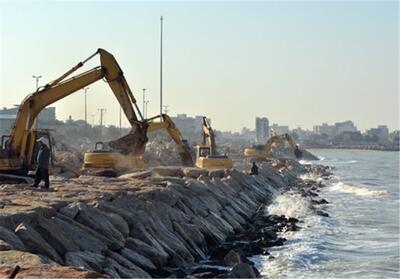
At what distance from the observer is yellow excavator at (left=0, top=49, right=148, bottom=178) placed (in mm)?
19281

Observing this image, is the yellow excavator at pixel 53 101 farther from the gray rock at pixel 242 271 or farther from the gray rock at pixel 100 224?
the gray rock at pixel 242 271

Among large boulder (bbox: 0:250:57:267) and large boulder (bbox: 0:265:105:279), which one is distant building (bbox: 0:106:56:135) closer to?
large boulder (bbox: 0:250:57:267)

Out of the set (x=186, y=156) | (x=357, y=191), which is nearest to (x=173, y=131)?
(x=186, y=156)

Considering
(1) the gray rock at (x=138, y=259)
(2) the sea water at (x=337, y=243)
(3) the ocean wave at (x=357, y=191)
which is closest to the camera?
(1) the gray rock at (x=138, y=259)

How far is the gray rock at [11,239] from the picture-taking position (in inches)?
350

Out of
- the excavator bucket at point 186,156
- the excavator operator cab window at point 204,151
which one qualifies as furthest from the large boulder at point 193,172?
the excavator operator cab window at point 204,151

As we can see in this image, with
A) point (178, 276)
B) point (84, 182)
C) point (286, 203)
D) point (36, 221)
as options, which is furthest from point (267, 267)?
point (286, 203)

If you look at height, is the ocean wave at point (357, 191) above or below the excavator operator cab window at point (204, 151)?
below

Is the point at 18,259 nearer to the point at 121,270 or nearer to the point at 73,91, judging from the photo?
the point at 121,270

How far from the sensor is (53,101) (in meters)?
21.1

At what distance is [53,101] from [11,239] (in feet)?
41.3

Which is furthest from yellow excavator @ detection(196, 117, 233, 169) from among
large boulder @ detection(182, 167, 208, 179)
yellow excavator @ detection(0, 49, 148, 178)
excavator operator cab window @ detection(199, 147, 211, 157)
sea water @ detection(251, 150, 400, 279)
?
yellow excavator @ detection(0, 49, 148, 178)

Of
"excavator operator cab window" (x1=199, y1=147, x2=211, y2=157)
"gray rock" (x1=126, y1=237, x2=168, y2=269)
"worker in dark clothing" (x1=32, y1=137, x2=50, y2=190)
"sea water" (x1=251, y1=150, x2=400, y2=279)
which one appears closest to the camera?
"gray rock" (x1=126, y1=237, x2=168, y2=269)

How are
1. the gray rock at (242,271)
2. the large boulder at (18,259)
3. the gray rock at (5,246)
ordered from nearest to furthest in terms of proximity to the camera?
the large boulder at (18,259), the gray rock at (5,246), the gray rock at (242,271)
